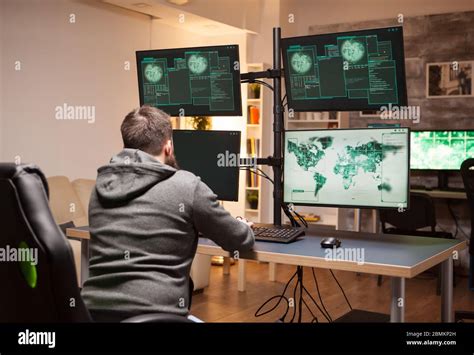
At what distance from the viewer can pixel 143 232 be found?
2031 mm

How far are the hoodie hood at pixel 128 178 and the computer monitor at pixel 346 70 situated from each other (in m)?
1.02

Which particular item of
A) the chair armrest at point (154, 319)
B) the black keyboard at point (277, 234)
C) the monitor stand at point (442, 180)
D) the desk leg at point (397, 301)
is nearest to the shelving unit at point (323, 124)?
the monitor stand at point (442, 180)

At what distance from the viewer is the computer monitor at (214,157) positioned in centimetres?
295

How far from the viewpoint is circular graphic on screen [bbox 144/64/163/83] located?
10.7ft

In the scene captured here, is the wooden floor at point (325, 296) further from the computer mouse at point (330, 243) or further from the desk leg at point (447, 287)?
the computer mouse at point (330, 243)

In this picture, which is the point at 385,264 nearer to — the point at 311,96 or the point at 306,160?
the point at 306,160

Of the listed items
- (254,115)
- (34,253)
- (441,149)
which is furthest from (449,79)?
(34,253)

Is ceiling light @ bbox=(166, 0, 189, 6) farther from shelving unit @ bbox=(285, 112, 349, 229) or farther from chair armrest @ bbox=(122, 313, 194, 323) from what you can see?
chair armrest @ bbox=(122, 313, 194, 323)

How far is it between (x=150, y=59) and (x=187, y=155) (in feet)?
1.94

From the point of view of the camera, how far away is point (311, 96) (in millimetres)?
2914

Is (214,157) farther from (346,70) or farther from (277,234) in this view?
(346,70)

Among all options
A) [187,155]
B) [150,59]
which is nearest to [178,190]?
[187,155]

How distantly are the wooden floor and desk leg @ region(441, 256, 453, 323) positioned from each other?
69.3 inches

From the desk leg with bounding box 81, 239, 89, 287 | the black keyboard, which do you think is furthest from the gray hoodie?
the desk leg with bounding box 81, 239, 89, 287
